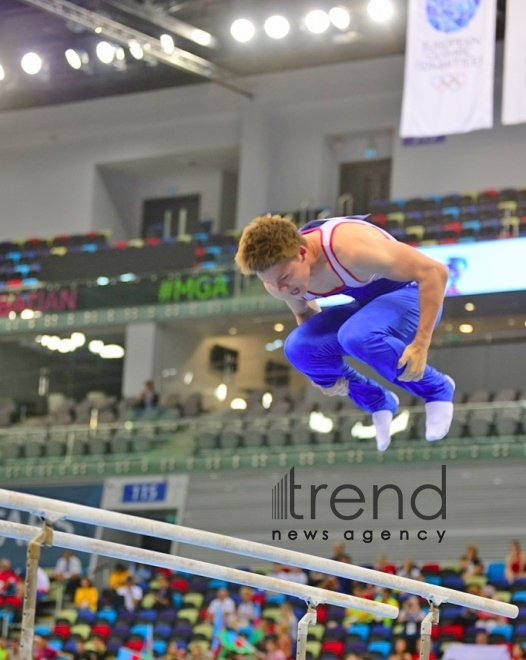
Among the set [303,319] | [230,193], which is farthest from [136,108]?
[303,319]

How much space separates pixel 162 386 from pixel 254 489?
3.78 meters

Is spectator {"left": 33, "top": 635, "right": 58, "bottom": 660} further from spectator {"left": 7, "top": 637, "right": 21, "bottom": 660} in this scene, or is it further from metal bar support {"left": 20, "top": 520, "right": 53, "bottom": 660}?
metal bar support {"left": 20, "top": 520, "right": 53, "bottom": 660}

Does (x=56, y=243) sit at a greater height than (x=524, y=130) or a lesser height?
lesser

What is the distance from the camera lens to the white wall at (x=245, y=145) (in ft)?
68.1

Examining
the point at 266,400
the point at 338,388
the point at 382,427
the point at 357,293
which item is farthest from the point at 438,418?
the point at 266,400

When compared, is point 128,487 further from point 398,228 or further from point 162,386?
point 398,228

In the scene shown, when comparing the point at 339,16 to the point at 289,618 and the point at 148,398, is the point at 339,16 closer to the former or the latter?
the point at 148,398

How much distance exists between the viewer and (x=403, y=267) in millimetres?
4547

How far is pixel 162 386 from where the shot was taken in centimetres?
1903

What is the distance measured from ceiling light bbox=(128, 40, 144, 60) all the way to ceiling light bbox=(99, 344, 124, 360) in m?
4.96

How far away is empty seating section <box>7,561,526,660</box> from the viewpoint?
11.0 metres

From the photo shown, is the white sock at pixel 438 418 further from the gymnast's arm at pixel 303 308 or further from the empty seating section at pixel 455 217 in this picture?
the empty seating section at pixel 455 217

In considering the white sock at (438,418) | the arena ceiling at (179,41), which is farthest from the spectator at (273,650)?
the arena ceiling at (179,41)

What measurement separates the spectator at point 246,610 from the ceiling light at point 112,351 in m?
7.21
